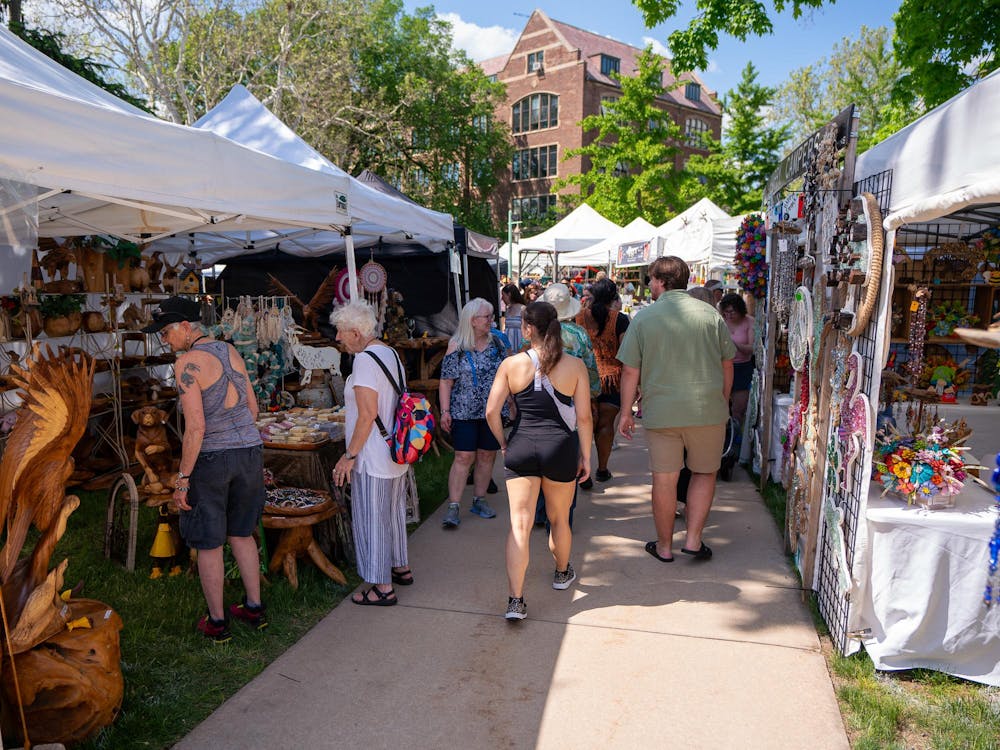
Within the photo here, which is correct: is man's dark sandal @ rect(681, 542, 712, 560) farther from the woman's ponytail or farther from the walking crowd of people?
the woman's ponytail

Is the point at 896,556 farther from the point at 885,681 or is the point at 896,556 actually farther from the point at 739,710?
the point at 739,710

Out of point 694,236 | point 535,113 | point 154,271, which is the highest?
point 535,113

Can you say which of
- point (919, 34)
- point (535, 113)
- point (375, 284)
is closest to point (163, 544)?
point (375, 284)

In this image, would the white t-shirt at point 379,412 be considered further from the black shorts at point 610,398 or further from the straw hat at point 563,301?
the black shorts at point 610,398

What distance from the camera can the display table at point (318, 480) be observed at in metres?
4.32

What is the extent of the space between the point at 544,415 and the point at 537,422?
0.05 meters

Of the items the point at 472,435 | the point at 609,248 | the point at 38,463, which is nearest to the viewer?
the point at 38,463

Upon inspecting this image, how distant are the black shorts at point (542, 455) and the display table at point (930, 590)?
136 centimetres

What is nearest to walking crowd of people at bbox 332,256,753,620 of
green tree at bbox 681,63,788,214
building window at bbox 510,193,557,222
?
green tree at bbox 681,63,788,214

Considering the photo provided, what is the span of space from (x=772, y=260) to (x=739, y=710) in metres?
4.10

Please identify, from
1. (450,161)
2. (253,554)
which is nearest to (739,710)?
(253,554)

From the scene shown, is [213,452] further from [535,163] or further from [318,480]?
[535,163]

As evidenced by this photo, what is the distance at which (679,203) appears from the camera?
28594mm

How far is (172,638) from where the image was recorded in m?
3.42
